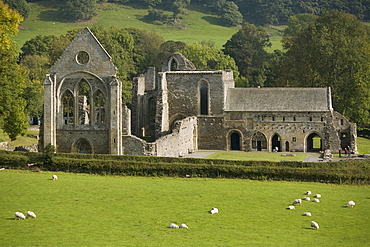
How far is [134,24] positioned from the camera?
500 feet

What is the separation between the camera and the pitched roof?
6322 centimetres

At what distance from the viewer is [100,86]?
2076 inches

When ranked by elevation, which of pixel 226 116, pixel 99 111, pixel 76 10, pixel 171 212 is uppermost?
pixel 76 10

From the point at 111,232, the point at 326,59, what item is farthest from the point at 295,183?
the point at 326,59

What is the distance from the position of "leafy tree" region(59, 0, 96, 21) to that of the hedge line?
4182 inches

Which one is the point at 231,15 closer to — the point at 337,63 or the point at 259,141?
the point at 337,63

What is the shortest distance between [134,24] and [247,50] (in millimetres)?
40529

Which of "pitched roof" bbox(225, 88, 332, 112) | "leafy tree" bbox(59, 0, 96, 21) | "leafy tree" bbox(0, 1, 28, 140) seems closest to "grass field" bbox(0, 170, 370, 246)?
"leafy tree" bbox(0, 1, 28, 140)

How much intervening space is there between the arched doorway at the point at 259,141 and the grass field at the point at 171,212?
2447 cm

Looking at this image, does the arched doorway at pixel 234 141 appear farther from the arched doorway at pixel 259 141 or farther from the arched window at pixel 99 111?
the arched window at pixel 99 111

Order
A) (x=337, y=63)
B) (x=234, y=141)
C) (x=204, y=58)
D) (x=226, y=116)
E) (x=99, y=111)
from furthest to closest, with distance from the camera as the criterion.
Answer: (x=204, y=58)
(x=337, y=63)
(x=234, y=141)
(x=226, y=116)
(x=99, y=111)

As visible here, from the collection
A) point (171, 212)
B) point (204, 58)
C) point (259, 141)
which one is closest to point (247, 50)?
point (204, 58)

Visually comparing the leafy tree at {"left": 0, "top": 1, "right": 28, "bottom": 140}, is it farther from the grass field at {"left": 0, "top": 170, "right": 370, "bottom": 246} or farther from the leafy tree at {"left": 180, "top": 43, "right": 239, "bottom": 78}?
the leafy tree at {"left": 180, "top": 43, "right": 239, "bottom": 78}

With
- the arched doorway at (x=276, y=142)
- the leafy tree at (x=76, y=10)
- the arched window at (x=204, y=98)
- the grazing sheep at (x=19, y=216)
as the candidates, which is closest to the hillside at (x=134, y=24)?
the leafy tree at (x=76, y=10)
